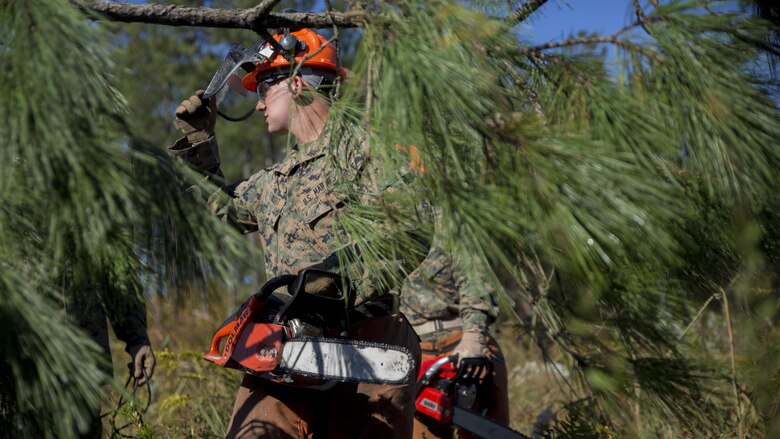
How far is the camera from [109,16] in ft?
6.45

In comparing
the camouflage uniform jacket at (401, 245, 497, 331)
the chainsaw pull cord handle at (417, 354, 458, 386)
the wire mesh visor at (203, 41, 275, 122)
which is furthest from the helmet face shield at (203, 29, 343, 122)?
the chainsaw pull cord handle at (417, 354, 458, 386)

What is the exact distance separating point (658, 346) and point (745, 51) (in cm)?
100

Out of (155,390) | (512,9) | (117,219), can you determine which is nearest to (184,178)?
(117,219)

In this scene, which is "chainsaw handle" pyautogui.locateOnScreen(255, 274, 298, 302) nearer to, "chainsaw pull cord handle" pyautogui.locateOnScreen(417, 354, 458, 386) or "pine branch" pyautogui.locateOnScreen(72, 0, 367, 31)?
"pine branch" pyautogui.locateOnScreen(72, 0, 367, 31)

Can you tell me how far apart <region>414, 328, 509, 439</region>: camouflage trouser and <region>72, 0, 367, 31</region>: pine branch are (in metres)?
2.32

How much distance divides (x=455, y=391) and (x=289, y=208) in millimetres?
1426

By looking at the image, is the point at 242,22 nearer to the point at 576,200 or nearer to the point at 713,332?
the point at 576,200

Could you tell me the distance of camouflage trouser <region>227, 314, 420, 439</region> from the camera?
264 cm

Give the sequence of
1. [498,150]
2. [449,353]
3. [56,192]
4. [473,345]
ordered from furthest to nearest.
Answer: [449,353] < [473,345] < [498,150] < [56,192]

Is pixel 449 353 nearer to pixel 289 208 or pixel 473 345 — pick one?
pixel 473 345

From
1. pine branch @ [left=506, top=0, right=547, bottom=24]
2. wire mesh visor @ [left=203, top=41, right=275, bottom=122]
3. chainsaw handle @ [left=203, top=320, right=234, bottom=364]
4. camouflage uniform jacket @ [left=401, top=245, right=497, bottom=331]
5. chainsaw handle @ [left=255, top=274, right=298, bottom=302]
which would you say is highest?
wire mesh visor @ [left=203, top=41, right=275, bottom=122]

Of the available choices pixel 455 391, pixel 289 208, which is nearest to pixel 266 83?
pixel 289 208

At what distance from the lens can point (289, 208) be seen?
9.43 ft

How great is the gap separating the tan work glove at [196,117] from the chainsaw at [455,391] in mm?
1383
